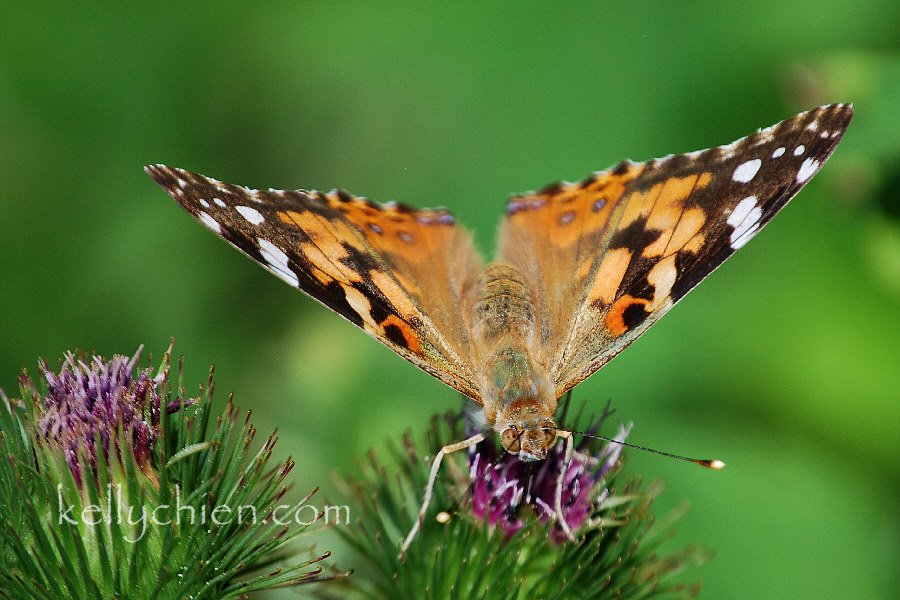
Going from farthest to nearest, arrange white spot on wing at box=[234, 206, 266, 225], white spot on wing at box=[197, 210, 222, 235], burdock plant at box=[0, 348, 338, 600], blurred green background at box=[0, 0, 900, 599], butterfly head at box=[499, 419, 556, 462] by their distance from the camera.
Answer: blurred green background at box=[0, 0, 900, 599]
white spot on wing at box=[234, 206, 266, 225]
white spot on wing at box=[197, 210, 222, 235]
butterfly head at box=[499, 419, 556, 462]
burdock plant at box=[0, 348, 338, 600]

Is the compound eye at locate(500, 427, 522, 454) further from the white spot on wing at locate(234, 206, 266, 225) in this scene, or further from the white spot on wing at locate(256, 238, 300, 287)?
the white spot on wing at locate(234, 206, 266, 225)

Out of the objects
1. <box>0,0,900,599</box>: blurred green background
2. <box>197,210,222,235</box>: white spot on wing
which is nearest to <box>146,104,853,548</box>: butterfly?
<box>197,210,222,235</box>: white spot on wing

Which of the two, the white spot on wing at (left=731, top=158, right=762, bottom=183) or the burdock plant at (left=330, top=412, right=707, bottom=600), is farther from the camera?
the white spot on wing at (left=731, top=158, right=762, bottom=183)

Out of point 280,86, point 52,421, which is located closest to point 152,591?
point 52,421

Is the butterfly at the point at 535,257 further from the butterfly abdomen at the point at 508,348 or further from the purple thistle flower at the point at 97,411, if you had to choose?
the purple thistle flower at the point at 97,411

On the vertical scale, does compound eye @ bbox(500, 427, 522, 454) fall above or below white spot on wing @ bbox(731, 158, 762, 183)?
below

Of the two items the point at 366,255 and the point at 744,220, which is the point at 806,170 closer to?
the point at 744,220

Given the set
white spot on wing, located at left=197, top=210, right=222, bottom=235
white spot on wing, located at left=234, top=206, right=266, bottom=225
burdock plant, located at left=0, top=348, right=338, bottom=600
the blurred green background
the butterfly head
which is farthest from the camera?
the blurred green background
